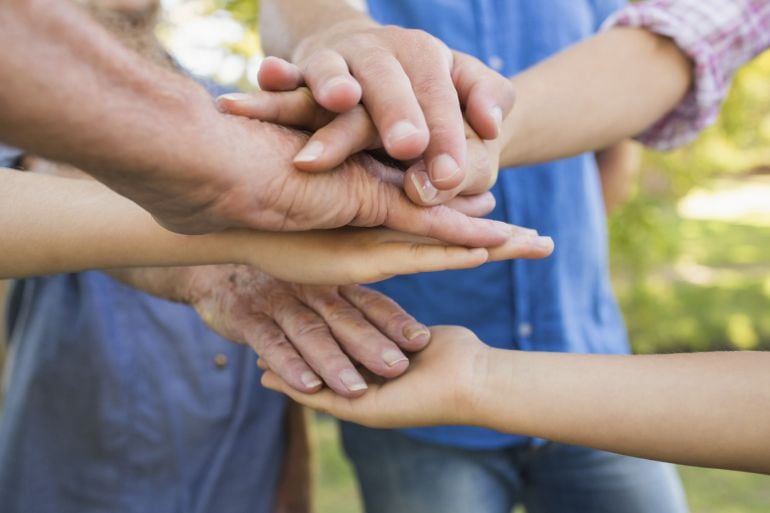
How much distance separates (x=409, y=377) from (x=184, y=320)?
2.80ft

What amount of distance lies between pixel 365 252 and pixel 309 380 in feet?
0.71

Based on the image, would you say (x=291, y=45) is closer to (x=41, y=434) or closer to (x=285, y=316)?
(x=285, y=316)

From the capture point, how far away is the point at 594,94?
160 cm

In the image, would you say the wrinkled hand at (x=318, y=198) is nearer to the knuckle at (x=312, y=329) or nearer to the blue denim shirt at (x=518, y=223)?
the knuckle at (x=312, y=329)

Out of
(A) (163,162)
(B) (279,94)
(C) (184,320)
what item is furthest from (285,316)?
(C) (184,320)

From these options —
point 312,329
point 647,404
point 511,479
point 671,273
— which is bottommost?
point 671,273

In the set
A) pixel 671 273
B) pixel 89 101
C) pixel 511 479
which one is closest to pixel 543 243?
pixel 89 101

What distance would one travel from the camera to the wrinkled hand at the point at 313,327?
1.23m

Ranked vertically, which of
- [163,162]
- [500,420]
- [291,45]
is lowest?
[500,420]

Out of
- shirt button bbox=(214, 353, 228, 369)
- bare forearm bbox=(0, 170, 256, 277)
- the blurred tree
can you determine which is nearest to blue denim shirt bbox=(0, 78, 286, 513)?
shirt button bbox=(214, 353, 228, 369)

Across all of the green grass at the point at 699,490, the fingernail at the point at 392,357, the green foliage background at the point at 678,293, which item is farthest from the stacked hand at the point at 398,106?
the green grass at the point at 699,490

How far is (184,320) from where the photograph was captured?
190cm

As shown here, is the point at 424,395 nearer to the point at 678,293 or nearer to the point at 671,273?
the point at 678,293

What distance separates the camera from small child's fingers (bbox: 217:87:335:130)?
41.6 inches
